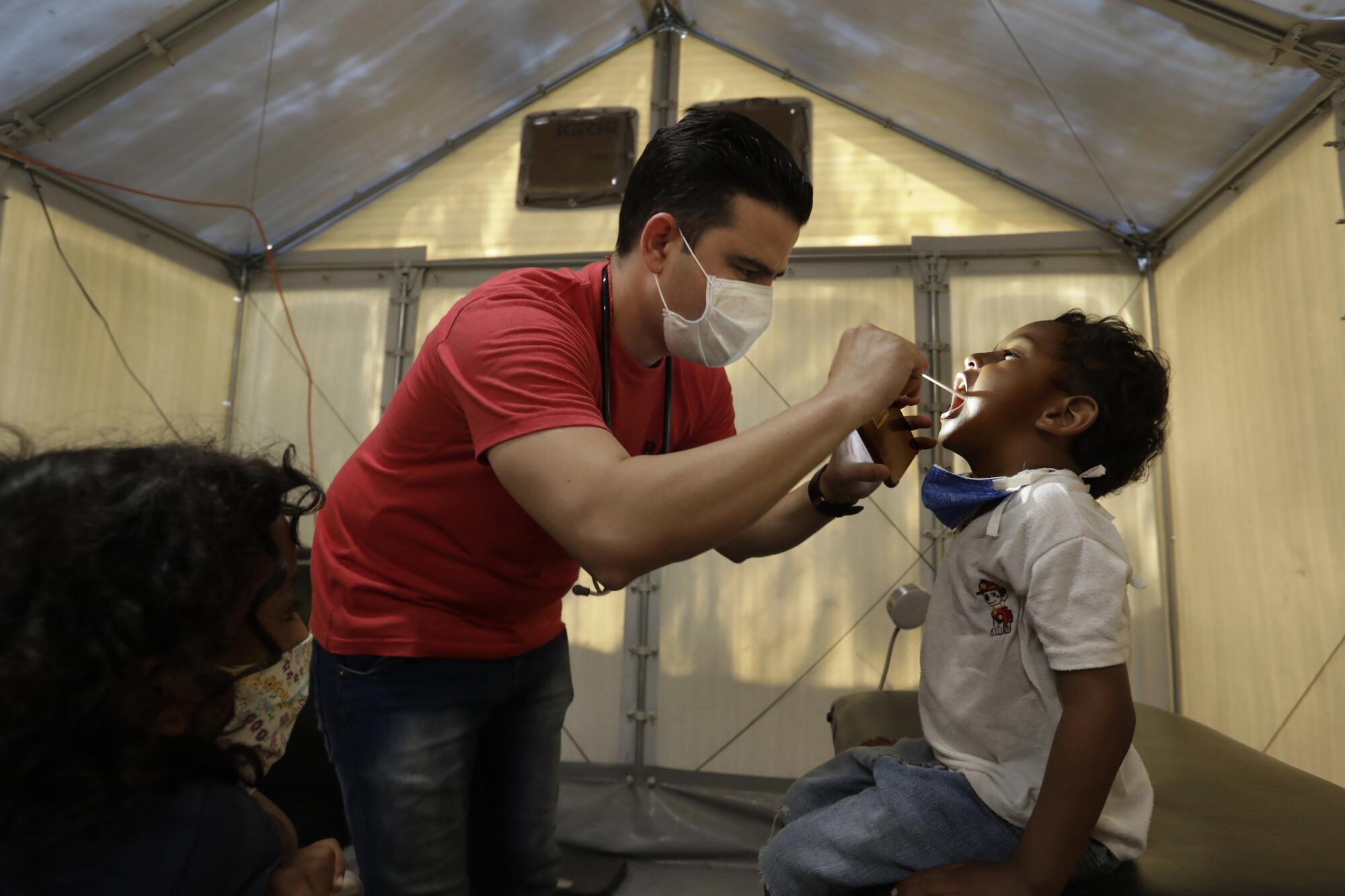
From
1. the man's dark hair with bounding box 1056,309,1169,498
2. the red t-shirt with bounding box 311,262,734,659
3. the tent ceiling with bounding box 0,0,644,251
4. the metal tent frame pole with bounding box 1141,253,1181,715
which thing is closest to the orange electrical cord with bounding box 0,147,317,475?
the tent ceiling with bounding box 0,0,644,251

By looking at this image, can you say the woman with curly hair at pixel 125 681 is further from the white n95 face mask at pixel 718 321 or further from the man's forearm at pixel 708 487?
the white n95 face mask at pixel 718 321

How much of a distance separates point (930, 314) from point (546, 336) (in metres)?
2.91

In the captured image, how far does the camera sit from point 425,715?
1.04 meters

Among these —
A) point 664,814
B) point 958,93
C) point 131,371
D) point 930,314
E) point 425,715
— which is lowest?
point 664,814

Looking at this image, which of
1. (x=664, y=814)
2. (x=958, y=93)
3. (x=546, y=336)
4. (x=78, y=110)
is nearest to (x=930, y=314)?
(x=958, y=93)

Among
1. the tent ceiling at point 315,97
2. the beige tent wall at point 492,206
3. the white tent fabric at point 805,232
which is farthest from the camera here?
the beige tent wall at point 492,206

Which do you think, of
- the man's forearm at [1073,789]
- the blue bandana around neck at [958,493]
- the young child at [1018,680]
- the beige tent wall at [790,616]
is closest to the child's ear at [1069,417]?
the young child at [1018,680]

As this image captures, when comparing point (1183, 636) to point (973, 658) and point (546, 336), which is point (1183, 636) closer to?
point (973, 658)

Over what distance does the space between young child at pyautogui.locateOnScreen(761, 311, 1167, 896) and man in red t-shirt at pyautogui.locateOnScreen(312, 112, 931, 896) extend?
17cm

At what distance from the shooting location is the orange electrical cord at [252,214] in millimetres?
2855

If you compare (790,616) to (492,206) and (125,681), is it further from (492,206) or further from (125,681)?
(125,681)

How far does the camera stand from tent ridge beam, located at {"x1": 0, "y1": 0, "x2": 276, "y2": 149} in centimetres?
259

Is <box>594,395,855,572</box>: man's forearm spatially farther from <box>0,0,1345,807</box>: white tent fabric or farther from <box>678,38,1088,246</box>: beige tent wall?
<box>678,38,1088,246</box>: beige tent wall

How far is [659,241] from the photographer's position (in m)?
1.11
